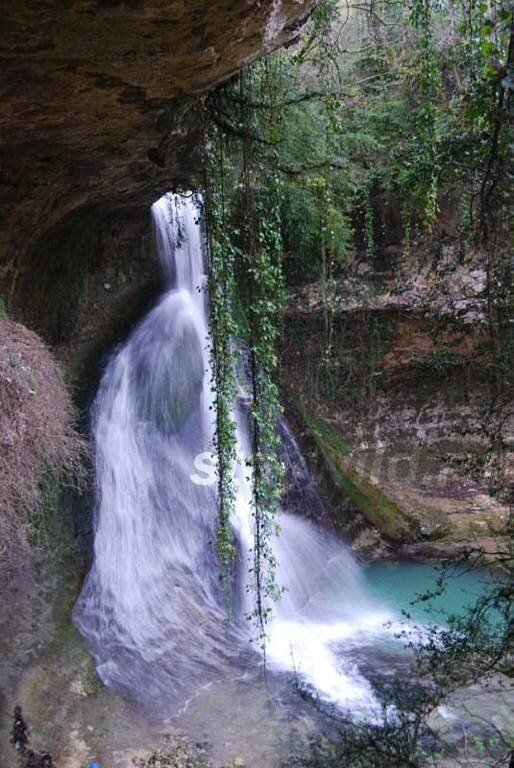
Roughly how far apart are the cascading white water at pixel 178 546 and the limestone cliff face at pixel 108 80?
103cm

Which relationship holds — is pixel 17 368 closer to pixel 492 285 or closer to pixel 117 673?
pixel 117 673

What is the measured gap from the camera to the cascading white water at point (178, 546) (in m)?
5.75

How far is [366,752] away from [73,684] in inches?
130

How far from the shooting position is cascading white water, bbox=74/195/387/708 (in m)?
5.75

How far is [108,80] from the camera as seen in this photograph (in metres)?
3.78

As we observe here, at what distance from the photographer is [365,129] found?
32.0ft

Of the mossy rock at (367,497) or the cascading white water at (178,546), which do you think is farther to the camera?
the mossy rock at (367,497)

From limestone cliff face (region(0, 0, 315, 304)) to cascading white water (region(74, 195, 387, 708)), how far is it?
103cm

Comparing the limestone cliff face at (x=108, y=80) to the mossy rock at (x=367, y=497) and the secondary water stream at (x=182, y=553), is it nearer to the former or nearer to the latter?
the secondary water stream at (x=182, y=553)

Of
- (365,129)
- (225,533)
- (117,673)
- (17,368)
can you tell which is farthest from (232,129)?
(365,129)

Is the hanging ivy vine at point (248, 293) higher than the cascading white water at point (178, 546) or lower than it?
higher

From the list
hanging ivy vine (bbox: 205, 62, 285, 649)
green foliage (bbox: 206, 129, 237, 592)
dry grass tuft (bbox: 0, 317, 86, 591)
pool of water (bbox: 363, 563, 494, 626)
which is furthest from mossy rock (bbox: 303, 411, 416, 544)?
dry grass tuft (bbox: 0, 317, 86, 591)

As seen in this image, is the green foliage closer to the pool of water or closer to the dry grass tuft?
the dry grass tuft

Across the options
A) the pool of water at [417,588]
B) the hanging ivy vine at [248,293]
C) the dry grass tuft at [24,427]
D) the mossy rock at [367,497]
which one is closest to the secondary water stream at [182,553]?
the pool of water at [417,588]
